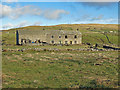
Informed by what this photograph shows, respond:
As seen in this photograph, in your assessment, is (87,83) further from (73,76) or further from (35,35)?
(35,35)

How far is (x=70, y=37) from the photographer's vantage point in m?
63.7

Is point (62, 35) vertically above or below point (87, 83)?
above

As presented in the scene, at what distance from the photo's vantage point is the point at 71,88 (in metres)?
10.1

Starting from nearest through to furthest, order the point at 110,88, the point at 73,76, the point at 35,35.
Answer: the point at 110,88, the point at 73,76, the point at 35,35

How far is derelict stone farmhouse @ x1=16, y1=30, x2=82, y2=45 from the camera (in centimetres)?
6034

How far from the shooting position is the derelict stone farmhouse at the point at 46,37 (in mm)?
60344

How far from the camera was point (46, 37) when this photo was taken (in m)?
Result: 62.5

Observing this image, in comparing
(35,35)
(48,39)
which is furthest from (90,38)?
(35,35)

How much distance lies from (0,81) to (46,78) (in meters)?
3.60

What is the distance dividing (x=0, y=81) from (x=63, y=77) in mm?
5071

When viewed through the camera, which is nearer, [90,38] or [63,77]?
[63,77]

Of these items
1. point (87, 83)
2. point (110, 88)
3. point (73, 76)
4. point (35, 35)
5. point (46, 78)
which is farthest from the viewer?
point (35, 35)

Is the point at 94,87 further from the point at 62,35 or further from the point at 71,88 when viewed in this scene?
the point at 62,35

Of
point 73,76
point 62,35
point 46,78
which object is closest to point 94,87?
point 73,76
